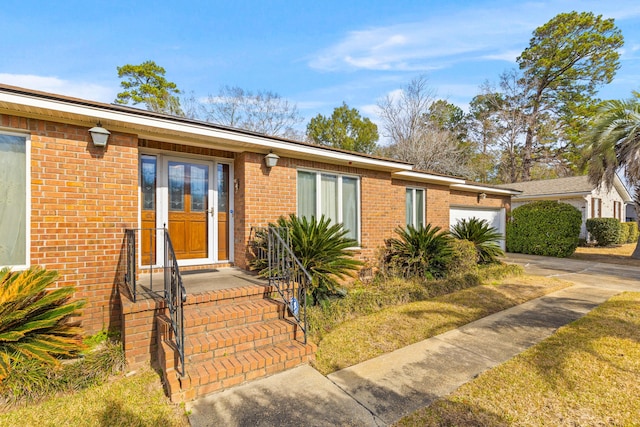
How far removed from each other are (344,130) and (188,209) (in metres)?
23.0

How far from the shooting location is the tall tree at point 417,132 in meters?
19.5

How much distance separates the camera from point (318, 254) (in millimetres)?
5234

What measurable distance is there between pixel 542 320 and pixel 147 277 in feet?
22.1

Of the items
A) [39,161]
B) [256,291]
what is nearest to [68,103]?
[39,161]

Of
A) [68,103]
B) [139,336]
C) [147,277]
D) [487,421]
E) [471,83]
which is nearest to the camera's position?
[487,421]

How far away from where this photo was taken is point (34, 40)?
28.9 ft

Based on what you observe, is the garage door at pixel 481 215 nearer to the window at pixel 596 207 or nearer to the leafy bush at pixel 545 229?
the leafy bush at pixel 545 229

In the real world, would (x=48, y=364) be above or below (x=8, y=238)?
below

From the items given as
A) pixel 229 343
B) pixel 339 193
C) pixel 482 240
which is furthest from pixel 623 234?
pixel 229 343

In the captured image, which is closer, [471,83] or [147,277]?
[147,277]

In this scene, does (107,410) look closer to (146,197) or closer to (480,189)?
(146,197)

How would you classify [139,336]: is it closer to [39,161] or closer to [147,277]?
[147,277]

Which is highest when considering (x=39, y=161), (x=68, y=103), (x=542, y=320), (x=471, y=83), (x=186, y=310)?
(x=471, y=83)

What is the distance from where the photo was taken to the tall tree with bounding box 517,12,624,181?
20531 millimetres
